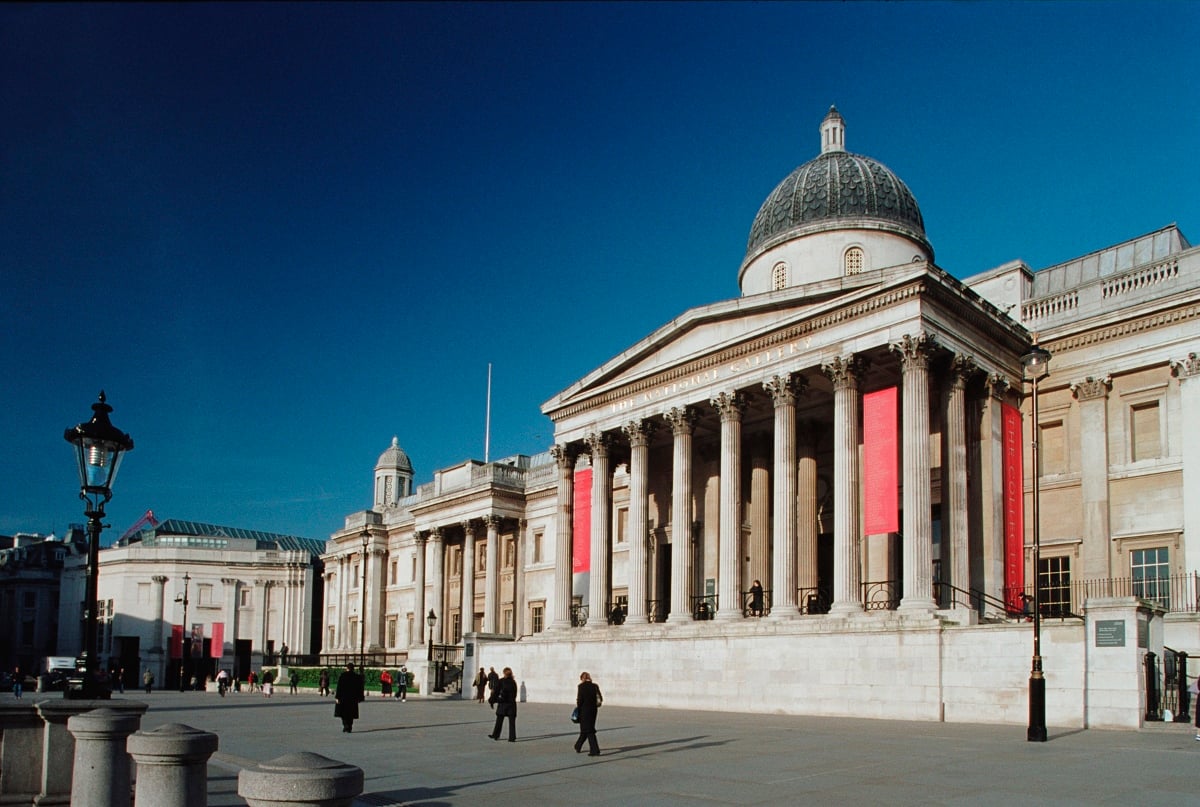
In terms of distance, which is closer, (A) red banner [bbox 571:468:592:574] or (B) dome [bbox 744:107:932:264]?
(B) dome [bbox 744:107:932:264]

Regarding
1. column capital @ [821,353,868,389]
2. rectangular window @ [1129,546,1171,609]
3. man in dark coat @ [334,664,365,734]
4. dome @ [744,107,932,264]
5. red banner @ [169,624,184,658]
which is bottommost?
red banner @ [169,624,184,658]

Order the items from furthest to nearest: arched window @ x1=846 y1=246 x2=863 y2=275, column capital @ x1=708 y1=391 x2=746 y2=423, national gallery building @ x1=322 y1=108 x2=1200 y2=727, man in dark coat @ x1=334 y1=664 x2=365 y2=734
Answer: arched window @ x1=846 y1=246 x2=863 y2=275
column capital @ x1=708 y1=391 x2=746 y2=423
national gallery building @ x1=322 y1=108 x2=1200 y2=727
man in dark coat @ x1=334 y1=664 x2=365 y2=734

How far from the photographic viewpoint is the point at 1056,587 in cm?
3141

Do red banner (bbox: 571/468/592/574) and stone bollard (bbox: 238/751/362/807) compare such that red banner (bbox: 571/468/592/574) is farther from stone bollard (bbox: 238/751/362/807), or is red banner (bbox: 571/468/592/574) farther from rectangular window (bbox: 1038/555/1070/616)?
stone bollard (bbox: 238/751/362/807)

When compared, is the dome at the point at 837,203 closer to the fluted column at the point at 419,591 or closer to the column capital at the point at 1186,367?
the column capital at the point at 1186,367

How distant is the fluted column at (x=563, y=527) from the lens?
3978 centimetres

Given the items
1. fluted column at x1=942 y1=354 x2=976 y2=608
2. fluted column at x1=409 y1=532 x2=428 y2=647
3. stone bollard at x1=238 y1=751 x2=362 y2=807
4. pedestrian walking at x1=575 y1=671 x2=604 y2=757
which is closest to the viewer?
stone bollard at x1=238 y1=751 x2=362 y2=807

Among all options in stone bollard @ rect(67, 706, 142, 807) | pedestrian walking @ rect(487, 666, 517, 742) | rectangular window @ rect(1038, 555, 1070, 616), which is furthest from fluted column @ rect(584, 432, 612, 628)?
stone bollard @ rect(67, 706, 142, 807)

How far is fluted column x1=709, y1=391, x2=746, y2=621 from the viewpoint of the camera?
32.8 meters

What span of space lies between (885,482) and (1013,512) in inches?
181

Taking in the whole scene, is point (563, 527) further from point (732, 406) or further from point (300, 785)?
point (300, 785)

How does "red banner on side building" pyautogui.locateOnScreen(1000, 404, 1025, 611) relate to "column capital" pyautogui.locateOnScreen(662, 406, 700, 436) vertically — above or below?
below

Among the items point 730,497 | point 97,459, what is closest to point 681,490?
point 730,497

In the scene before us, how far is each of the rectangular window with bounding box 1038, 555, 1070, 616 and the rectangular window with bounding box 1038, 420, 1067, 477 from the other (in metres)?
2.66
